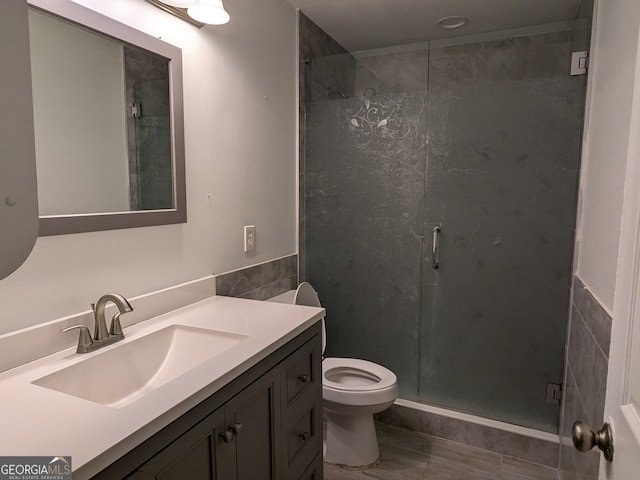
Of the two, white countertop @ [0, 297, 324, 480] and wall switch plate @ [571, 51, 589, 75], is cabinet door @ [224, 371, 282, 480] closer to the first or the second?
white countertop @ [0, 297, 324, 480]

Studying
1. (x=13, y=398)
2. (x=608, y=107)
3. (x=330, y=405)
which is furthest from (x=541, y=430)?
(x=13, y=398)

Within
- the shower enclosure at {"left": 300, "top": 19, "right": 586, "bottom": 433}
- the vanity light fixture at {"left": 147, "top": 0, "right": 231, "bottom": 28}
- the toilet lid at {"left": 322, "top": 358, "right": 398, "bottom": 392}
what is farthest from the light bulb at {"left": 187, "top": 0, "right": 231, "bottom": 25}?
the toilet lid at {"left": 322, "top": 358, "right": 398, "bottom": 392}

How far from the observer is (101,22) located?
1208 mm

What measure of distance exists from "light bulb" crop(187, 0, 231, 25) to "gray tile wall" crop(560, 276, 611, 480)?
1565 millimetres

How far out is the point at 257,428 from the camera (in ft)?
3.78

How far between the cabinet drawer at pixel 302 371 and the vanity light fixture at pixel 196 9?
1199 mm

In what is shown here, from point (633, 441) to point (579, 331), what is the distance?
1186 mm

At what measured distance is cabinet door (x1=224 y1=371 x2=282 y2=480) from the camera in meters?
1.06

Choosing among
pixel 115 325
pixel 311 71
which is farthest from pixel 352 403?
pixel 311 71

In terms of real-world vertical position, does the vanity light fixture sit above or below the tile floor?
above

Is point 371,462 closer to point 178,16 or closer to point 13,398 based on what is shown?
point 13,398

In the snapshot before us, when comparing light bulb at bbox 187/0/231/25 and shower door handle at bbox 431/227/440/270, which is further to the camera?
shower door handle at bbox 431/227/440/270

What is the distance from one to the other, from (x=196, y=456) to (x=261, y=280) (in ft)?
3.77

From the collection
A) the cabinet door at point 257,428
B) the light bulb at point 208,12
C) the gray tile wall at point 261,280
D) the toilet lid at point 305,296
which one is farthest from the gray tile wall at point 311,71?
the cabinet door at point 257,428
